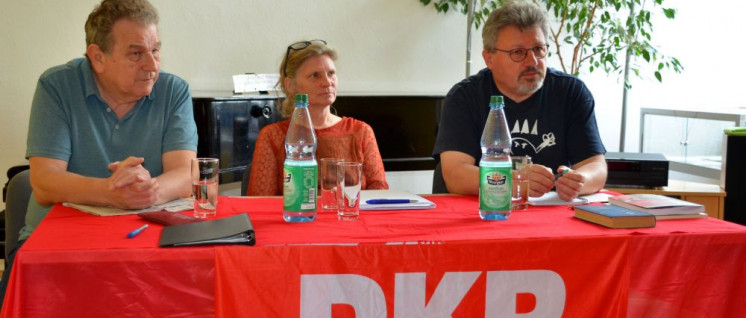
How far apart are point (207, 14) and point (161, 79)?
2252 mm

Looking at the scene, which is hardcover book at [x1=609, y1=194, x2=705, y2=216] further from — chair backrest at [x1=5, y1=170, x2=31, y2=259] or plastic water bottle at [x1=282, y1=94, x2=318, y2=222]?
chair backrest at [x1=5, y1=170, x2=31, y2=259]

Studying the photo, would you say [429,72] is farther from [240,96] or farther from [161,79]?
[161,79]

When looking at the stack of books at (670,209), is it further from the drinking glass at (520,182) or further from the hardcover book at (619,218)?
the drinking glass at (520,182)

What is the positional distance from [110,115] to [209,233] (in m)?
0.79

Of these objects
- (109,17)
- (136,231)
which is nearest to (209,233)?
(136,231)

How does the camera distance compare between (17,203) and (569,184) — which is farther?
(17,203)

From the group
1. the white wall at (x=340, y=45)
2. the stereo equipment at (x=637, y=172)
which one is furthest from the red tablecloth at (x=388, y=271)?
the white wall at (x=340, y=45)

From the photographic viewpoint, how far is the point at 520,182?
6.04 feet

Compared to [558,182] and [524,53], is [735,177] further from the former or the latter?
[558,182]

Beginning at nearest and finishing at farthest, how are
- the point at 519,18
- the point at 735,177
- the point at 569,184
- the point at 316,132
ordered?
the point at 569,184
the point at 519,18
the point at 316,132
the point at 735,177

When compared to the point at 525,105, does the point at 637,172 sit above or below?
below

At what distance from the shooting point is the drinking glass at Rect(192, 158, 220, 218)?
167 centimetres

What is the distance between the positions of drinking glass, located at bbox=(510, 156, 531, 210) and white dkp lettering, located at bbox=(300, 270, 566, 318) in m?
0.35

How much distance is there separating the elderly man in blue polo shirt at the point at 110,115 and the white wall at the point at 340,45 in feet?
6.69
